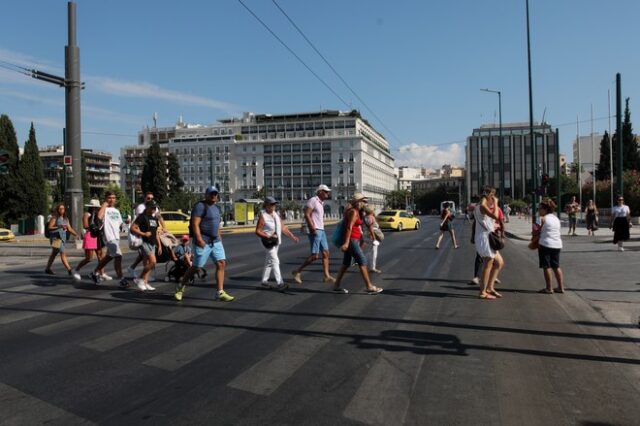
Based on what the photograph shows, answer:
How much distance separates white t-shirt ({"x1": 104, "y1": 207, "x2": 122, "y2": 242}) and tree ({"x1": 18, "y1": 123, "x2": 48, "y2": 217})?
4413cm

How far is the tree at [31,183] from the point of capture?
49219mm

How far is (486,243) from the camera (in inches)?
351

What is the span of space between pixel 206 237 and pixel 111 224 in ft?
9.78

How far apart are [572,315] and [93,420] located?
6133 mm

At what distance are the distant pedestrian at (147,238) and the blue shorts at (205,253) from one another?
1485 mm

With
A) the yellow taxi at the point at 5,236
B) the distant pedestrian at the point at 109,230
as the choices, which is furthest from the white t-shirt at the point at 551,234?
the yellow taxi at the point at 5,236

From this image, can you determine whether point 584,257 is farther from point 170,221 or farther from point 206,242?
point 170,221

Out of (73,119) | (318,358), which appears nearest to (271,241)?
(318,358)

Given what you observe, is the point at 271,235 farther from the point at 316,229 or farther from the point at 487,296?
the point at 487,296

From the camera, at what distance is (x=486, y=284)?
899cm

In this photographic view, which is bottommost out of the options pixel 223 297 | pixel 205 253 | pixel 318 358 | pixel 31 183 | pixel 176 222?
pixel 318 358

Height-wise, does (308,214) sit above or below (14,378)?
above

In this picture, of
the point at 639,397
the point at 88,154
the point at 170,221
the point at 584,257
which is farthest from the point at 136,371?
the point at 88,154

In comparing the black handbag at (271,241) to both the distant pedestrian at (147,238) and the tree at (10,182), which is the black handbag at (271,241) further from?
the tree at (10,182)
